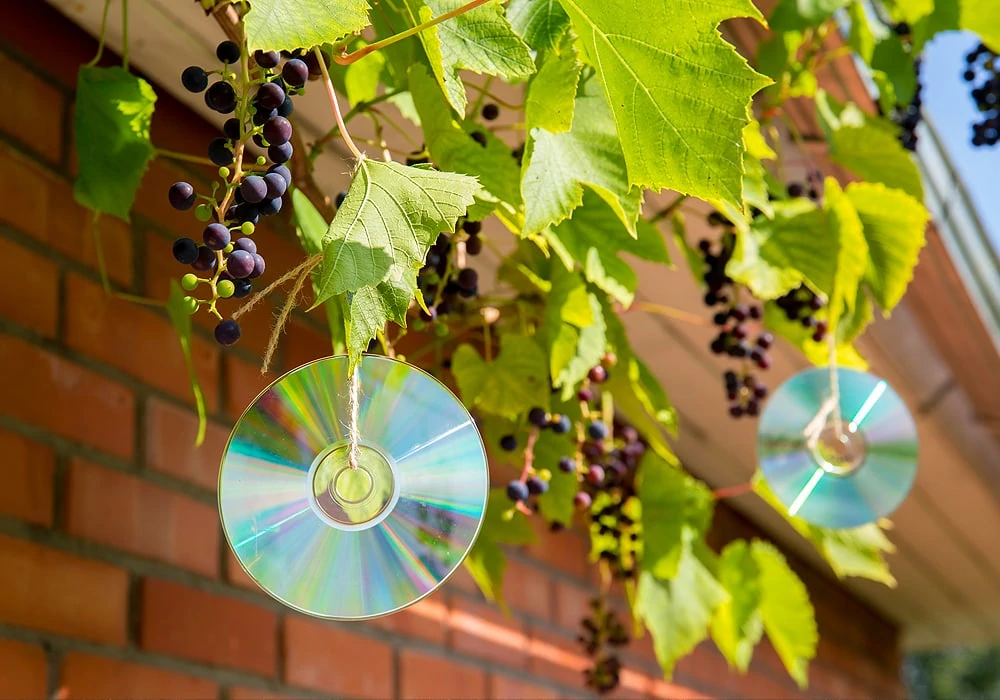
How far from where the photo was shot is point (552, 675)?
1963 mm

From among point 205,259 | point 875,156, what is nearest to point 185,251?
point 205,259

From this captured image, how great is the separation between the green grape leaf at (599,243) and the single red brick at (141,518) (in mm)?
495

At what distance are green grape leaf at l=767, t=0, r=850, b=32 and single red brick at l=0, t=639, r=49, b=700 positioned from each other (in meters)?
0.96

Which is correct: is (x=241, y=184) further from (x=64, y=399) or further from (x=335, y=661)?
(x=335, y=661)

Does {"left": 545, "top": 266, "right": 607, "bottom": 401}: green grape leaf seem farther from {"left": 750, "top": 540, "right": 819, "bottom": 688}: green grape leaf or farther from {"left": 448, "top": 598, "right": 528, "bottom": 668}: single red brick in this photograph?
{"left": 448, "top": 598, "right": 528, "bottom": 668}: single red brick

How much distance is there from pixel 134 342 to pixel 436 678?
659mm

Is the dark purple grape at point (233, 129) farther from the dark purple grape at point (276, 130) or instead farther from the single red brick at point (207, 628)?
the single red brick at point (207, 628)

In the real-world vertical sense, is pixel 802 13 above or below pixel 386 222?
above

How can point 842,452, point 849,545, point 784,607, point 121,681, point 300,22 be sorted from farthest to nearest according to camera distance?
point 784,607
point 849,545
point 842,452
point 121,681
point 300,22

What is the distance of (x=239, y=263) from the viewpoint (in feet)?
2.29

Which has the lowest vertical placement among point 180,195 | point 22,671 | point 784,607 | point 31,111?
point 22,671

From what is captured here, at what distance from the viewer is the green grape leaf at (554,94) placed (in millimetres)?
803

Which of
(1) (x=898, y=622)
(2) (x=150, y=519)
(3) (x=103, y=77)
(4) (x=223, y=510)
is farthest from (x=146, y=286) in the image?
(1) (x=898, y=622)

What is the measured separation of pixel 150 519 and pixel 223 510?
0.56 metres
